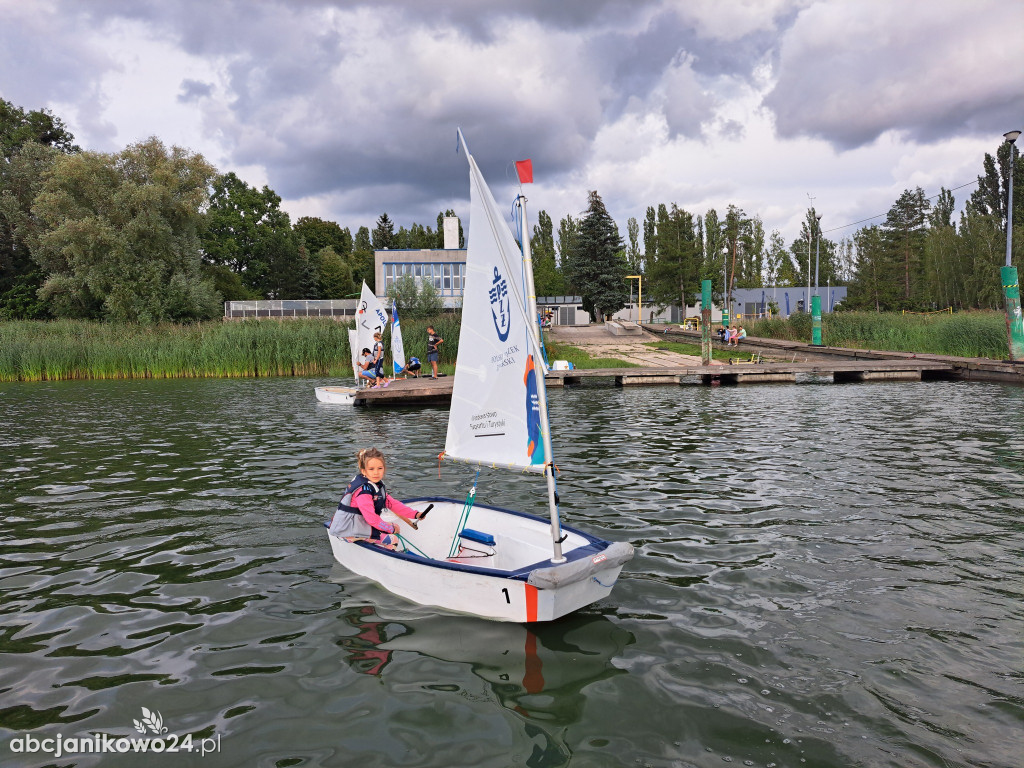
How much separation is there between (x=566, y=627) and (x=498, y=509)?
5.76ft

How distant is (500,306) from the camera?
638 centimetres

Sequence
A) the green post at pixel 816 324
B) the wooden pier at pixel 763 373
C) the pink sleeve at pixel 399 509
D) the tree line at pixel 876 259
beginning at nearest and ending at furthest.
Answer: the pink sleeve at pixel 399 509 < the wooden pier at pixel 763 373 < the green post at pixel 816 324 < the tree line at pixel 876 259

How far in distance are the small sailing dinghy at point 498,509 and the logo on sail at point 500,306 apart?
0.01 meters

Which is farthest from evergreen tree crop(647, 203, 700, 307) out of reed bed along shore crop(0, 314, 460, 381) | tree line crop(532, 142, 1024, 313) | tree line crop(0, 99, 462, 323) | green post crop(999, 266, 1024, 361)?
green post crop(999, 266, 1024, 361)

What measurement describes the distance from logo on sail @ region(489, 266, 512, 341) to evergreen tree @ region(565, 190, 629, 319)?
54.4m

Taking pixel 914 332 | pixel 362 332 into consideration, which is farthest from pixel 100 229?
pixel 914 332

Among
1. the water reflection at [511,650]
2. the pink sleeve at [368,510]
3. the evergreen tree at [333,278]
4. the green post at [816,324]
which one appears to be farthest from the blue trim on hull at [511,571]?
the evergreen tree at [333,278]

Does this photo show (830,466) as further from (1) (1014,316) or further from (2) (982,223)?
(2) (982,223)

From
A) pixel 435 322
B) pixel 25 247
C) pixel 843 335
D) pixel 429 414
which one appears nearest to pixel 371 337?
pixel 429 414

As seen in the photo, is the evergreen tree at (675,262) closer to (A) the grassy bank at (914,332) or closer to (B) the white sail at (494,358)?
(A) the grassy bank at (914,332)

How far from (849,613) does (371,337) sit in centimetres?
1963

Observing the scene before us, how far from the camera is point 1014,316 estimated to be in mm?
25484

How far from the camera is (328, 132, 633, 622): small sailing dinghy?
5656mm

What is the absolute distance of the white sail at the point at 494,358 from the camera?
612 cm
